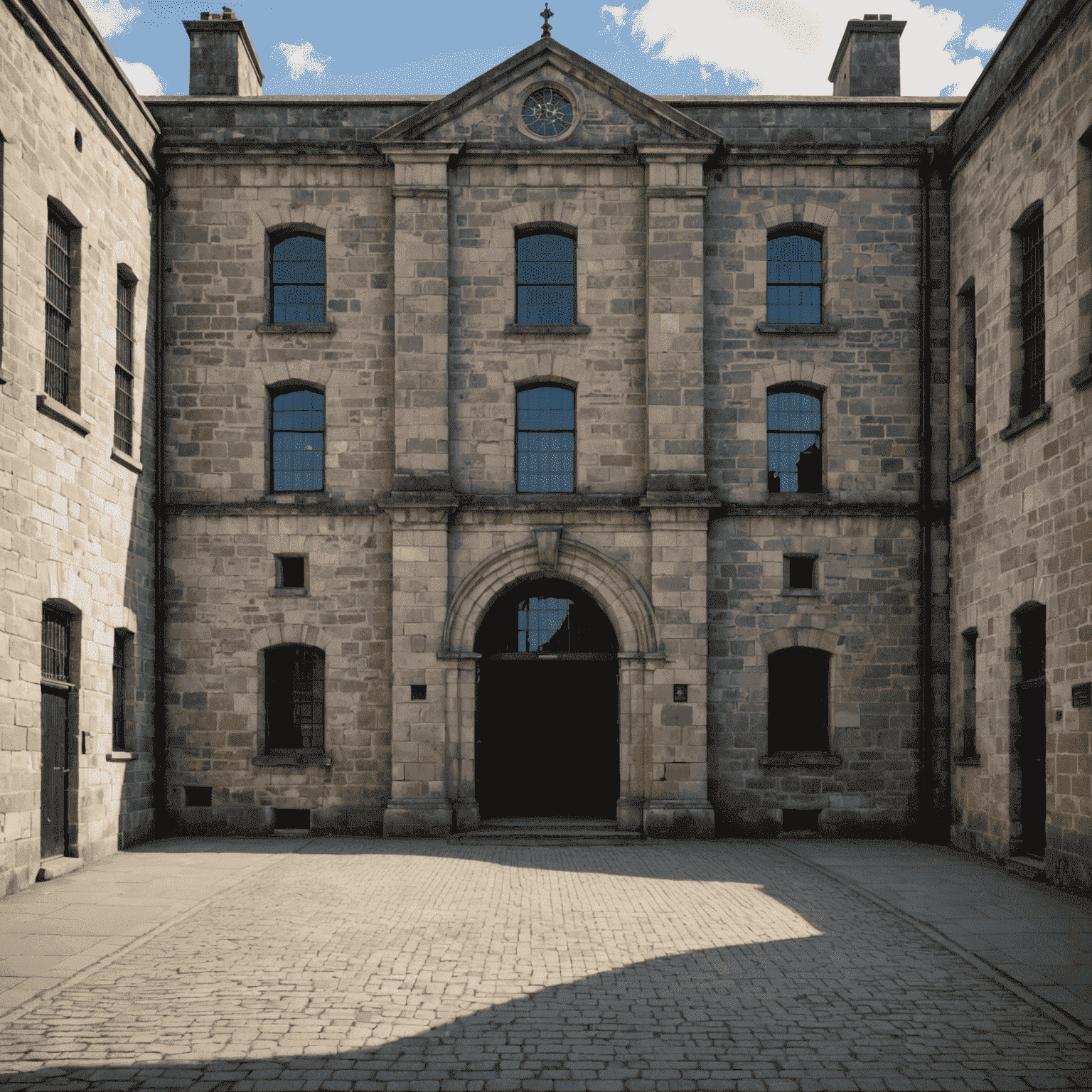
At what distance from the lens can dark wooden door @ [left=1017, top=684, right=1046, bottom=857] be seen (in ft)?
48.8

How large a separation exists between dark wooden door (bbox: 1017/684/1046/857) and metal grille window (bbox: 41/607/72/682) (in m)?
13.0

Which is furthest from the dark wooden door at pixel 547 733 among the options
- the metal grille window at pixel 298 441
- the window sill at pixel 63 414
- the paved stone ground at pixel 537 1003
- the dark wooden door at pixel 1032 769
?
the window sill at pixel 63 414

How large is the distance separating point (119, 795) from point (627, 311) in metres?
11.1

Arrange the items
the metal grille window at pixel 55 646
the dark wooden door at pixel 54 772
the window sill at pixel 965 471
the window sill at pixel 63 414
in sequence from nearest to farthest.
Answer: the window sill at pixel 63 414
the dark wooden door at pixel 54 772
the metal grille window at pixel 55 646
the window sill at pixel 965 471

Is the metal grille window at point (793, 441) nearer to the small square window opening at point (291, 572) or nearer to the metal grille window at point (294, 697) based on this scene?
the small square window opening at point (291, 572)

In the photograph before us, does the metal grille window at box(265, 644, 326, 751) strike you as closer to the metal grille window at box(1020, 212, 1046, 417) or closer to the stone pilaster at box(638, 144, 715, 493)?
the stone pilaster at box(638, 144, 715, 493)

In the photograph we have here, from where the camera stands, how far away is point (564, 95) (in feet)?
62.2

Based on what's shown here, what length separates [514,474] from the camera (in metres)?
18.6

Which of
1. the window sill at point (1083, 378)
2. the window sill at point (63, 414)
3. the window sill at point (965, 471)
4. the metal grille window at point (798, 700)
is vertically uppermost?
the window sill at point (1083, 378)

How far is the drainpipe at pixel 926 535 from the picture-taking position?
59.2ft

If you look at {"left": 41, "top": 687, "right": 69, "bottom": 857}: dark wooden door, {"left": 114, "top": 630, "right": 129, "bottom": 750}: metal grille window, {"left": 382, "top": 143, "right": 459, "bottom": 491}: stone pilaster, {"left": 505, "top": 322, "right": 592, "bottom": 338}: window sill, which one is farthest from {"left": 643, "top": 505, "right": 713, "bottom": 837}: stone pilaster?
{"left": 41, "top": 687, "right": 69, "bottom": 857}: dark wooden door

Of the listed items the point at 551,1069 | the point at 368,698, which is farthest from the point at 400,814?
the point at 551,1069

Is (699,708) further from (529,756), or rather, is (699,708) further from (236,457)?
(236,457)

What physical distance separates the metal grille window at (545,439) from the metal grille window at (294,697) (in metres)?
4.67
